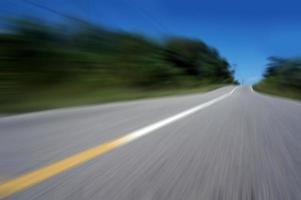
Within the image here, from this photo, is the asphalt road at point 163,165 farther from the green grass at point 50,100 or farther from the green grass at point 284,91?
the green grass at point 284,91

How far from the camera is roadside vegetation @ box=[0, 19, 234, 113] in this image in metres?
10.2

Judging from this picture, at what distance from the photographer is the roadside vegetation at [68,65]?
1025cm

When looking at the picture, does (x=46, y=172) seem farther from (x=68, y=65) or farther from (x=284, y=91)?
(x=284, y=91)

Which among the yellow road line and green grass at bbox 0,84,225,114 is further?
green grass at bbox 0,84,225,114

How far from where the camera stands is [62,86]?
13242 millimetres

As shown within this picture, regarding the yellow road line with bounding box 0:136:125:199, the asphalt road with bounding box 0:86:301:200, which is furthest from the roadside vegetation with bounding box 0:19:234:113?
the yellow road line with bounding box 0:136:125:199

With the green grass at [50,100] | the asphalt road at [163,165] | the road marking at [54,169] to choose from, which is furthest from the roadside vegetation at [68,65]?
the road marking at [54,169]

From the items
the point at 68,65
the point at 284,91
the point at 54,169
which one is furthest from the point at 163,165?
the point at 284,91

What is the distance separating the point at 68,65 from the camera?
14734 millimetres

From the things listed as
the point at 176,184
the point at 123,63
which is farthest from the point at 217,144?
the point at 123,63

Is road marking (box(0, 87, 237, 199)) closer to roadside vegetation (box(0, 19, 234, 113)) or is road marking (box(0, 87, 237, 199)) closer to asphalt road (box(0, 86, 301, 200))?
asphalt road (box(0, 86, 301, 200))

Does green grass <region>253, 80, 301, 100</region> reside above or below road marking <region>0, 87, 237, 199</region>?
below

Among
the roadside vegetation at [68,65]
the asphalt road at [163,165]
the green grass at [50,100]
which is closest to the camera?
the asphalt road at [163,165]

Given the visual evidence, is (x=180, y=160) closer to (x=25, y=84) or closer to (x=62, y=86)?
(x=25, y=84)
